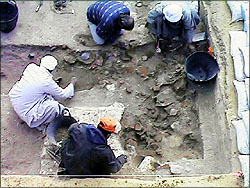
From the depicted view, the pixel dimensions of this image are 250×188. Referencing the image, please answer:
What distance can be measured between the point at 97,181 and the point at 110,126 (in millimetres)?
629

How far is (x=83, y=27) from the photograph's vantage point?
7.51m

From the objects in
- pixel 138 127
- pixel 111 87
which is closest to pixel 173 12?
pixel 111 87

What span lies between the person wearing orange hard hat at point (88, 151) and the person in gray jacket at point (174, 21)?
82.2 inches

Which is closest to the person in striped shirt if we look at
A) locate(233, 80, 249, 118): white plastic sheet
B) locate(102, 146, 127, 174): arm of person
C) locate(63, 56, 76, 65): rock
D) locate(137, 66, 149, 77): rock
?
locate(63, 56, 76, 65): rock

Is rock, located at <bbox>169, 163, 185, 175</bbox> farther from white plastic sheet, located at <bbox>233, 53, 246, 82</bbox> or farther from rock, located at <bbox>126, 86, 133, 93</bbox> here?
rock, located at <bbox>126, 86, 133, 93</bbox>

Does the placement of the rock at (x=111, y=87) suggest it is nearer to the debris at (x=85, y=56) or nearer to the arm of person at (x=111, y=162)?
the debris at (x=85, y=56)

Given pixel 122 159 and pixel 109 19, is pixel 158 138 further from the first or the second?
pixel 109 19

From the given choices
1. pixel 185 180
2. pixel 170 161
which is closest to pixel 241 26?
pixel 170 161

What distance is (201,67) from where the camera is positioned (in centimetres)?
666

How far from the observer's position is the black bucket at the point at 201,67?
6.40m

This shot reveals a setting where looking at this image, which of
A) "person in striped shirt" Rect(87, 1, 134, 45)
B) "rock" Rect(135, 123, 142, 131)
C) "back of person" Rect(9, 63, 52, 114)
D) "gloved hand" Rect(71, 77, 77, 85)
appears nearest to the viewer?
"back of person" Rect(9, 63, 52, 114)

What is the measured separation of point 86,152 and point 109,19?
101 inches

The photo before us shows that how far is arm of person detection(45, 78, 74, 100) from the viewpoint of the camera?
6.15m

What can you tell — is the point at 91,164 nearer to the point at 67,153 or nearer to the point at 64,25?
the point at 67,153
